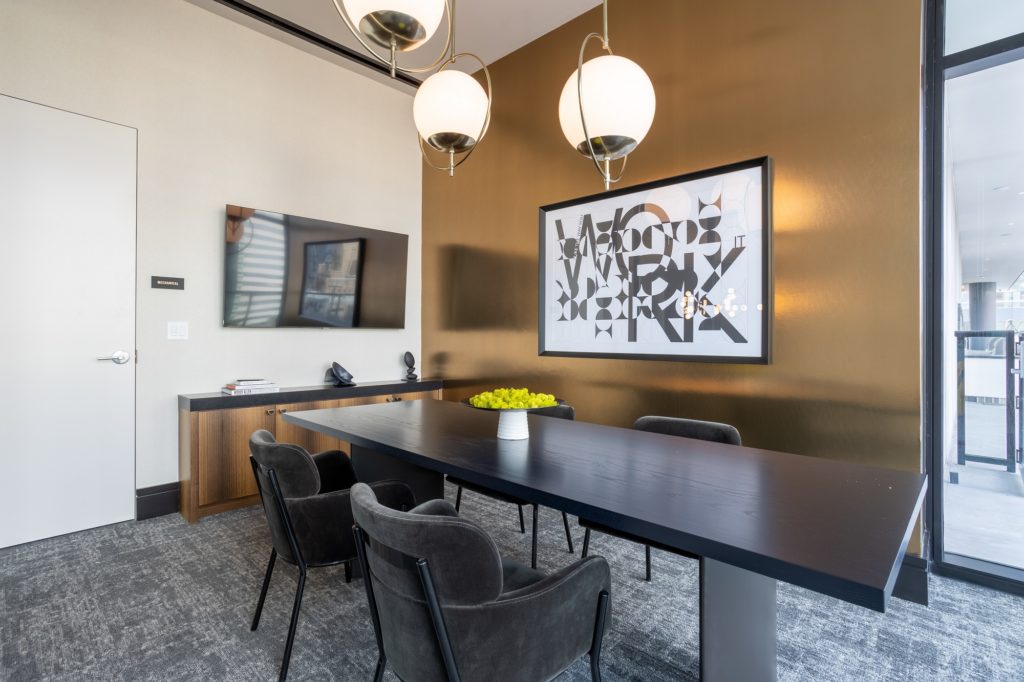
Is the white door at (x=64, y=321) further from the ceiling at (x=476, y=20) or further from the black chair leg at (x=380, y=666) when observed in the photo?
the black chair leg at (x=380, y=666)

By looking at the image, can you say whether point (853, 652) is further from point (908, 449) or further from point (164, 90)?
point (164, 90)

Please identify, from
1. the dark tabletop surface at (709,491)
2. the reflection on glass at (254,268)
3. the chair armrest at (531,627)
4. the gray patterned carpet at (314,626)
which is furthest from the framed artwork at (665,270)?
the reflection on glass at (254,268)

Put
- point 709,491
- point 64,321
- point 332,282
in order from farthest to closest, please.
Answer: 1. point 332,282
2. point 64,321
3. point 709,491

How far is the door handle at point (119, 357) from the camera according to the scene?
319 cm

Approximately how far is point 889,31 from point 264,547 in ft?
13.5

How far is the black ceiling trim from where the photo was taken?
3553mm

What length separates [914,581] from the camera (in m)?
2.26

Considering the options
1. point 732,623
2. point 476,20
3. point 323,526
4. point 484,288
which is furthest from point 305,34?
point 732,623

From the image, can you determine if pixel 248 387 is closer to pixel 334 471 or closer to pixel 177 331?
pixel 177 331

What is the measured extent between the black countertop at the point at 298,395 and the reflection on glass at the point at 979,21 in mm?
3999

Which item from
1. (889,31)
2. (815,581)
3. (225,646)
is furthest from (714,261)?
(225,646)

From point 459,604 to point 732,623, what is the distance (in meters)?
0.69

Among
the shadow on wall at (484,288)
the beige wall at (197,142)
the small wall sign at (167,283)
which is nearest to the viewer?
the beige wall at (197,142)

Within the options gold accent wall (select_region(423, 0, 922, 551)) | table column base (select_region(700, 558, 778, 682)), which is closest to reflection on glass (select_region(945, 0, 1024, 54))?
gold accent wall (select_region(423, 0, 922, 551))
